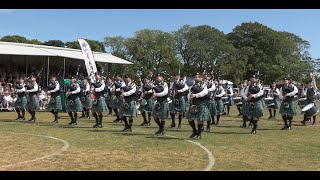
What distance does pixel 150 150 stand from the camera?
9.75 m

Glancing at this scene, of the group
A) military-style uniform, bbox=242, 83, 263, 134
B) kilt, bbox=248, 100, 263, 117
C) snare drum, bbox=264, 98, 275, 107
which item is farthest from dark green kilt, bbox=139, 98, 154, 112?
snare drum, bbox=264, 98, 275, 107

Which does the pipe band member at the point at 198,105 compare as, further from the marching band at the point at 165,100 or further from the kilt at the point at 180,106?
the kilt at the point at 180,106

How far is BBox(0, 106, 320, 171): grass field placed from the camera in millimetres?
8016

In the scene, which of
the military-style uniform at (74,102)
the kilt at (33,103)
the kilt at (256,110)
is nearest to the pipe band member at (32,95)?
the kilt at (33,103)

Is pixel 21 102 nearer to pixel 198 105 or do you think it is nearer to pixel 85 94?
pixel 85 94

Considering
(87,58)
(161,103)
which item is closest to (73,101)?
(161,103)

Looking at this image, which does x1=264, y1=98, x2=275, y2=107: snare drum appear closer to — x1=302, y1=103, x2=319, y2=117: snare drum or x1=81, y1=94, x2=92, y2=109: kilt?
x1=302, y1=103, x2=319, y2=117: snare drum

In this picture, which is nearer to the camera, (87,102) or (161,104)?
(161,104)

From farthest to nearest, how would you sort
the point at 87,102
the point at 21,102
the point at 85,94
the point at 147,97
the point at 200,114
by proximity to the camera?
the point at 87,102 < the point at 21,102 < the point at 85,94 < the point at 147,97 < the point at 200,114

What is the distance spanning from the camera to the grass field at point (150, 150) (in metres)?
8.02

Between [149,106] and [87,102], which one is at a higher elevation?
[87,102]

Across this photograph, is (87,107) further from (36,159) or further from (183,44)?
(183,44)

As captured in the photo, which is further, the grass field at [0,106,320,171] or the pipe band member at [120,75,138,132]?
the pipe band member at [120,75,138,132]
